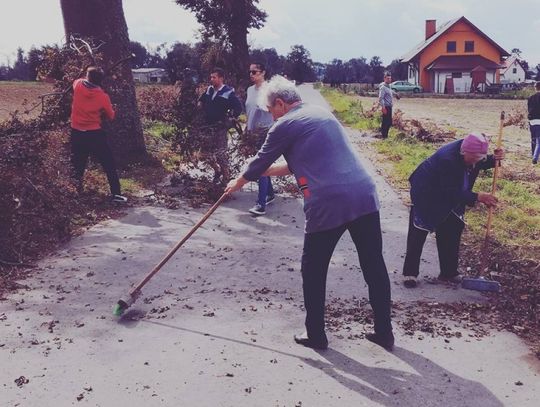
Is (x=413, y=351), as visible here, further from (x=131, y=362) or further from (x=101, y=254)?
(x=101, y=254)

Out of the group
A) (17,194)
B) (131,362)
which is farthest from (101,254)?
(131,362)

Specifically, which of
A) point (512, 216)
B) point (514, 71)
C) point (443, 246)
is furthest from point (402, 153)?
point (514, 71)

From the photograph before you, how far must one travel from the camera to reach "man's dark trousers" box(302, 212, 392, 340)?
13.3 feet

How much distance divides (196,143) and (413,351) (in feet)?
19.2

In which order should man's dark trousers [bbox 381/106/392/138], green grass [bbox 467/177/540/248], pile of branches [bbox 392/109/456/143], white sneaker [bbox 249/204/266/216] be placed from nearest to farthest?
green grass [bbox 467/177/540/248], white sneaker [bbox 249/204/266/216], pile of branches [bbox 392/109/456/143], man's dark trousers [bbox 381/106/392/138]

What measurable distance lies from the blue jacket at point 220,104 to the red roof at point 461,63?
58.9 meters

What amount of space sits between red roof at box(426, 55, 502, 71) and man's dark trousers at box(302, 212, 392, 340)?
2497 inches

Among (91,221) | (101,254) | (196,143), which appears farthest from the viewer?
(196,143)

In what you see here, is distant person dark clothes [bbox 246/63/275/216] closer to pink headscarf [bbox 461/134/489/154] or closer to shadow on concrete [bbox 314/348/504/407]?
pink headscarf [bbox 461/134/489/154]

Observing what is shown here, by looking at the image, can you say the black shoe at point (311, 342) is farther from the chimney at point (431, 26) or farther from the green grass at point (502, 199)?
the chimney at point (431, 26)

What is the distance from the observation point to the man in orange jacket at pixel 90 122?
27.3 ft

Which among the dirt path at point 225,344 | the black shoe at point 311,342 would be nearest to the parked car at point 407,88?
the dirt path at point 225,344

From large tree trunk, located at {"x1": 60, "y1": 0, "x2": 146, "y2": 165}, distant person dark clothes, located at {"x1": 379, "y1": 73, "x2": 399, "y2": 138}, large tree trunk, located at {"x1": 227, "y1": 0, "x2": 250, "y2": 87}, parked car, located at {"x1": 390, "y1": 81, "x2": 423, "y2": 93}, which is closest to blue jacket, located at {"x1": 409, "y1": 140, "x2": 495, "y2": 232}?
large tree trunk, located at {"x1": 60, "y1": 0, "x2": 146, "y2": 165}

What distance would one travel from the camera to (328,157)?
3.93 metres
